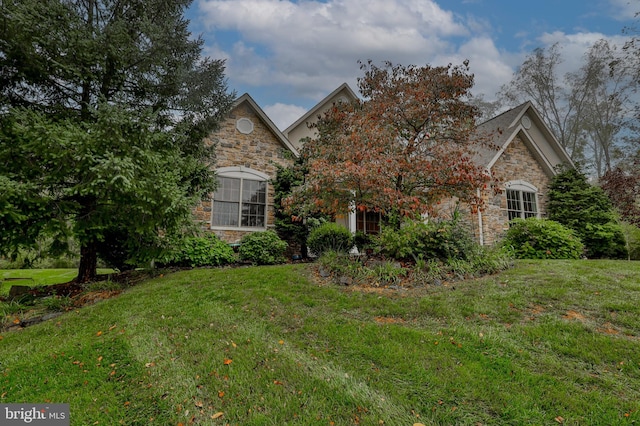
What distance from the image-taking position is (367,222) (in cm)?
1248

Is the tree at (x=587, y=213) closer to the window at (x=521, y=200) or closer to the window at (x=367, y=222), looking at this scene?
the window at (x=521, y=200)

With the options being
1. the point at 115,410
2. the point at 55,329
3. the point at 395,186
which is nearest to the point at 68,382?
the point at 115,410

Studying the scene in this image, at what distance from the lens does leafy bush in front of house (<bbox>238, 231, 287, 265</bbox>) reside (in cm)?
903

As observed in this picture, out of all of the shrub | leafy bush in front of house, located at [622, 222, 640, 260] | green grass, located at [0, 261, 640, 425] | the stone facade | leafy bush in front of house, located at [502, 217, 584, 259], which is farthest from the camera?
the stone facade

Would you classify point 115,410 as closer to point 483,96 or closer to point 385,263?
point 385,263

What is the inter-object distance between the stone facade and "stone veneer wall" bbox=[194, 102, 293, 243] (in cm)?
759

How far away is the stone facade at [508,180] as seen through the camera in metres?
11.7

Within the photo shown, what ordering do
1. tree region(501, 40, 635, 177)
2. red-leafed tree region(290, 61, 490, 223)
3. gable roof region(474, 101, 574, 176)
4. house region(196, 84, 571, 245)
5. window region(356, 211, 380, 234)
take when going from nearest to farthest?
red-leafed tree region(290, 61, 490, 223) < house region(196, 84, 571, 245) < window region(356, 211, 380, 234) < gable roof region(474, 101, 574, 176) < tree region(501, 40, 635, 177)

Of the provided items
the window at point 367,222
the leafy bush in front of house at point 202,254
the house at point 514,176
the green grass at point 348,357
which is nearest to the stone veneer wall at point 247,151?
the leafy bush in front of house at point 202,254

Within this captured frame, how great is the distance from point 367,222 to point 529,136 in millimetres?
7526

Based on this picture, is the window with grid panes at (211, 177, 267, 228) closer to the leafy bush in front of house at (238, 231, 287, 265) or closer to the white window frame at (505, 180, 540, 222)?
the leafy bush in front of house at (238, 231, 287, 265)

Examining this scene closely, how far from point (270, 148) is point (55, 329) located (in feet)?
27.2

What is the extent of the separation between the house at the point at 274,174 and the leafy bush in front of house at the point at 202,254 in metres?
1.52

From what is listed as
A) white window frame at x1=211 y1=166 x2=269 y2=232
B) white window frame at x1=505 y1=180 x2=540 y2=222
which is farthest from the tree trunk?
white window frame at x1=505 y1=180 x2=540 y2=222
